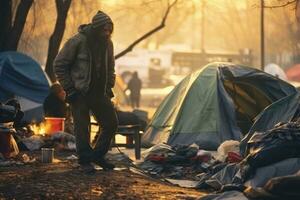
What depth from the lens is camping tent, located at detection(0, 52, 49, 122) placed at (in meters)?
17.6

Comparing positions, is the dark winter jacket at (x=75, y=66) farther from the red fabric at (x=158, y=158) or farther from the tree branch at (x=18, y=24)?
the tree branch at (x=18, y=24)

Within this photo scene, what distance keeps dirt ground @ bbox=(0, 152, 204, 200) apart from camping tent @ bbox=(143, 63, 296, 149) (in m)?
5.17

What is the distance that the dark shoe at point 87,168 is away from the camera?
9.45m

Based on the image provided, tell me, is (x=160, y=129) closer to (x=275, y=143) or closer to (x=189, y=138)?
(x=189, y=138)

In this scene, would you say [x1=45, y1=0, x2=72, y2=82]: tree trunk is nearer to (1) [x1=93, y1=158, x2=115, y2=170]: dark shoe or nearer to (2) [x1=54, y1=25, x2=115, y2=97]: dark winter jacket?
(2) [x1=54, y1=25, x2=115, y2=97]: dark winter jacket

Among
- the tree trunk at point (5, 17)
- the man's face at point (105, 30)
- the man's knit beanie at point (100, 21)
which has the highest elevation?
the tree trunk at point (5, 17)

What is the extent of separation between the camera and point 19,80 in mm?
18094

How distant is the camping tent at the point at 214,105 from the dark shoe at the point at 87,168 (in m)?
5.08

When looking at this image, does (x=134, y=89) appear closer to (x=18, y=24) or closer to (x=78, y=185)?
(x=18, y=24)

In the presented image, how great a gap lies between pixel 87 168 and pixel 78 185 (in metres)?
1.07

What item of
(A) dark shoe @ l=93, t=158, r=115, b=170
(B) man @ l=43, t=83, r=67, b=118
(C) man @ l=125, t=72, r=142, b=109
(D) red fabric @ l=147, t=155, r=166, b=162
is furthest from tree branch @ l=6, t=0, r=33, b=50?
(C) man @ l=125, t=72, r=142, b=109

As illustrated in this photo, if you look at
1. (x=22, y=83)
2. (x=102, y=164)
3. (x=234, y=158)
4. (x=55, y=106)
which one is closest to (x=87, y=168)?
(x=102, y=164)

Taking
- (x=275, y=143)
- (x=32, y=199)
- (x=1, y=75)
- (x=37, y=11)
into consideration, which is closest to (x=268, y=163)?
(x=275, y=143)

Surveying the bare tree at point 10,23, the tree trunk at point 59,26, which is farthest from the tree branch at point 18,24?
the tree trunk at point 59,26
